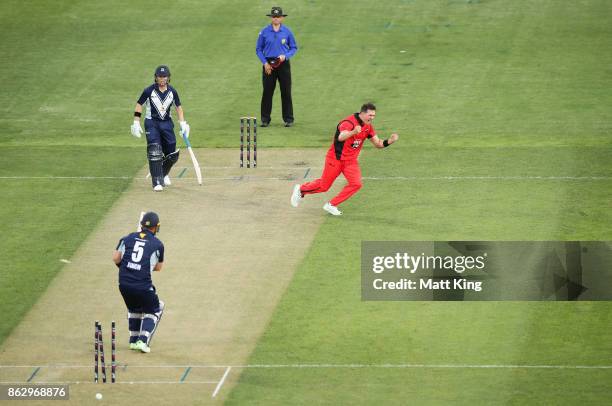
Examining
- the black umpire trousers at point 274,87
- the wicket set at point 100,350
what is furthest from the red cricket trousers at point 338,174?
the wicket set at point 100,350

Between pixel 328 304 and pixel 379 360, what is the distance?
217cm

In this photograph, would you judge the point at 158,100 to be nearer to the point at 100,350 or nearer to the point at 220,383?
the point at 100,350

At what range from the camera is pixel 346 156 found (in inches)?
952

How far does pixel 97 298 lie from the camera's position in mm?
20781

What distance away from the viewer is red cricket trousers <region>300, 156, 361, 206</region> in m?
24.2

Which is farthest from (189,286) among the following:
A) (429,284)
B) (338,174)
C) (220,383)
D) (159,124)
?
(159,124)

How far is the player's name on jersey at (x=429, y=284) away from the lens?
824 inches

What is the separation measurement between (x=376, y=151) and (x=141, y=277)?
36.9 feet

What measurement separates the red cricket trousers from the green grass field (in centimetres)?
48

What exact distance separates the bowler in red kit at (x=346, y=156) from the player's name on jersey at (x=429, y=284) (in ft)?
11.1

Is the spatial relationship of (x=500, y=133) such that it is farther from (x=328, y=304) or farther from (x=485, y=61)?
(x=328, y=304)

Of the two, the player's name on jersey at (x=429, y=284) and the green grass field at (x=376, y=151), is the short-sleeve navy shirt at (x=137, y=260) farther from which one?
the player's name on jersey at (x=429, y=284)

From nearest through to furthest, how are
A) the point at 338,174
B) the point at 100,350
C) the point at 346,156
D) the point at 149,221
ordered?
the point at 100,350 → the point at 149,221 → the point at 346,156 → the point at 338,174

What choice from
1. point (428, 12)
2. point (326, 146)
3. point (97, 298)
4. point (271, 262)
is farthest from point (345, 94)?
point (97, 298)
